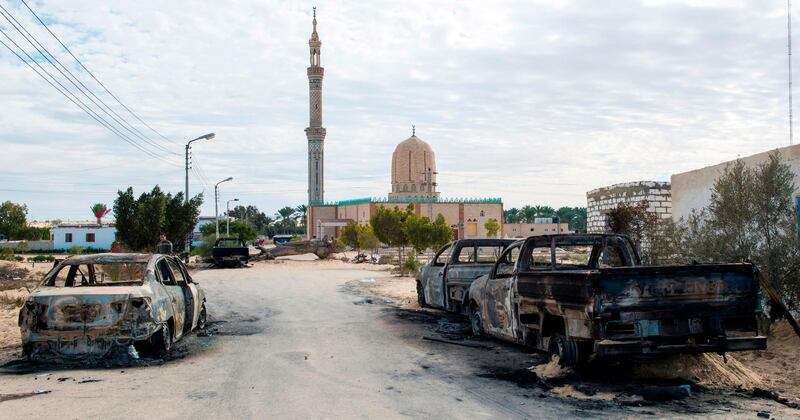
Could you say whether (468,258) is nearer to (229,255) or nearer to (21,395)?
(21,395)

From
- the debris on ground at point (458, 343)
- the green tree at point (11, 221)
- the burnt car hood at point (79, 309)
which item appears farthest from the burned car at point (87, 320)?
the green tree at point (11, 221)

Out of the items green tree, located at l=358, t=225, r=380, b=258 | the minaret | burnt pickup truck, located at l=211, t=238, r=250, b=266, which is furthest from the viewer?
the minaret

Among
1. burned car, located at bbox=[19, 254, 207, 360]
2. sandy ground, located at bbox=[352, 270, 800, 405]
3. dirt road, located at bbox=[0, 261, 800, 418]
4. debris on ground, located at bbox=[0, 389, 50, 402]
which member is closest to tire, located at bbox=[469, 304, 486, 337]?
dirt road, located at bbox=[0, 261, 800, 418]

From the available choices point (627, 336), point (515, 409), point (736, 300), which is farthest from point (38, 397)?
point (736, 300)

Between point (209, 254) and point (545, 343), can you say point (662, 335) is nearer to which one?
point (545, 343)

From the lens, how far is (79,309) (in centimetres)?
902

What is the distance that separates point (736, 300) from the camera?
315 inches

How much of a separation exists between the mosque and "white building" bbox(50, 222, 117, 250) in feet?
88.5

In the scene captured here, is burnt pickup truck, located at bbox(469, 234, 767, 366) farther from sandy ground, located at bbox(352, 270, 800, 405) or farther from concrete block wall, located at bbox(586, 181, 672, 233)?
concrete block wall, located at bbox(586, 181, 672, 233)

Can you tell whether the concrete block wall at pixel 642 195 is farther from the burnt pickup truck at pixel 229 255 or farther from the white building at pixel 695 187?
the burnt pickup truck at pixel 229 255

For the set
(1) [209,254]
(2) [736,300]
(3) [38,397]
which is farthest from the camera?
(1) [209,254]

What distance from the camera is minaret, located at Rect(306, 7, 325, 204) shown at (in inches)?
3669

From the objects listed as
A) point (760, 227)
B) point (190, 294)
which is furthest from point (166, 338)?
point (760, 227)

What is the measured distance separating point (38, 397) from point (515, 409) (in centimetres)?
→ 491
